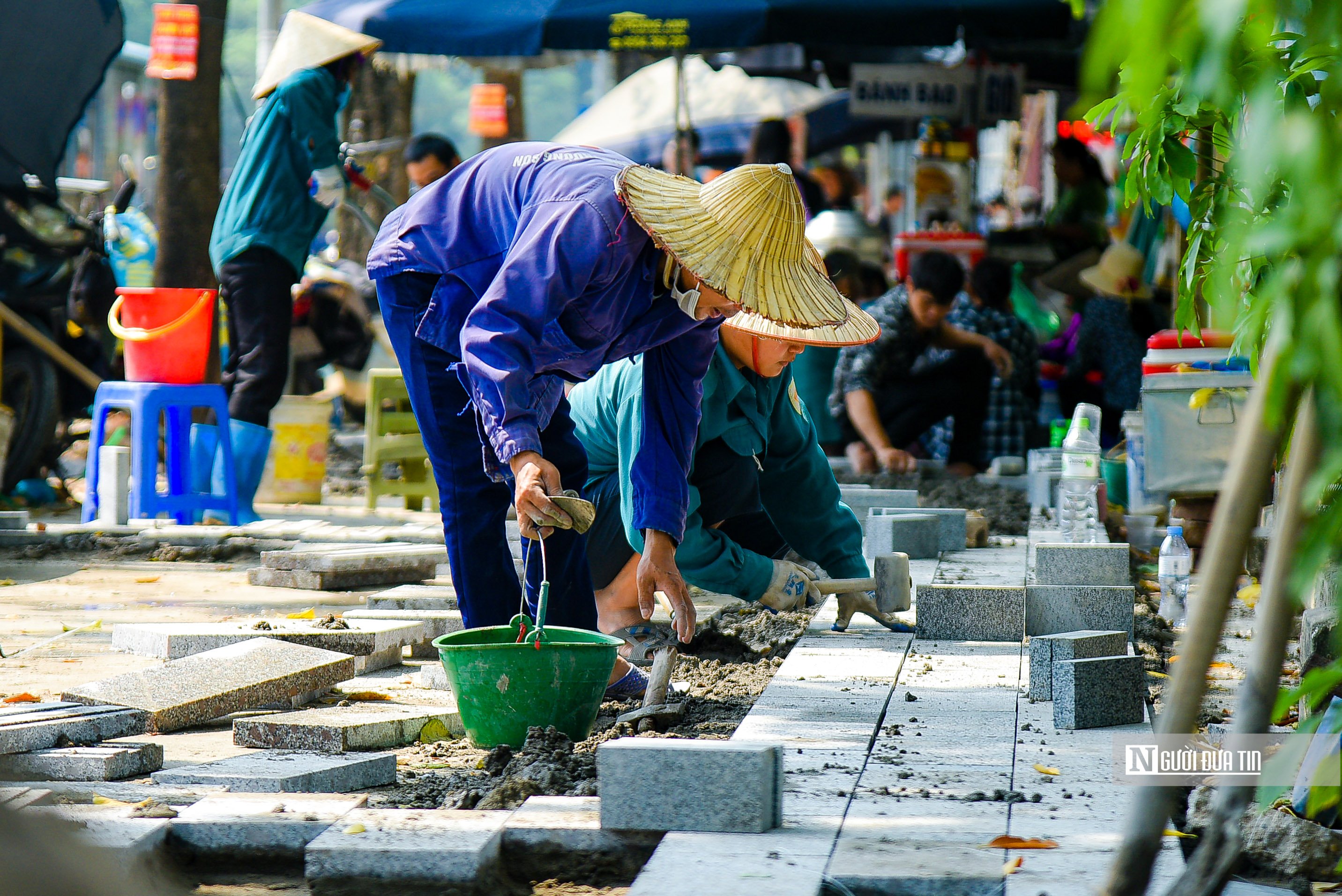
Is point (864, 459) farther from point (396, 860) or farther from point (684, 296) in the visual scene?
point (396, 860)

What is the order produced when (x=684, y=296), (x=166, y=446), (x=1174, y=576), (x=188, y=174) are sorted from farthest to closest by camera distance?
(x=188, y=174) < (x=166, y=446) < (x=1174, y=576) < (x=684, y=296)

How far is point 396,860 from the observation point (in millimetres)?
2721

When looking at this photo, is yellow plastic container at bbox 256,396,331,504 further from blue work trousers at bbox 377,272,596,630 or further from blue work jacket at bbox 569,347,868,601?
blue work trousers at bbox 377,272,596,630

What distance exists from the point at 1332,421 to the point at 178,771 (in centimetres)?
260

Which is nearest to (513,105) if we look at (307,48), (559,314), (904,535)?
(307,48)

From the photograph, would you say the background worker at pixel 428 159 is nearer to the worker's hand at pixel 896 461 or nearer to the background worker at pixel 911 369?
the background worker at pixel 911 369

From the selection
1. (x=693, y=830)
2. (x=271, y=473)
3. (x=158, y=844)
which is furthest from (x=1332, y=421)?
(x=271, y=473)

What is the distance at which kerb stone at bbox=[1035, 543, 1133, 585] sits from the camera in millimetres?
4941

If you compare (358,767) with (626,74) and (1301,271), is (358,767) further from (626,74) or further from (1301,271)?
(626,74)

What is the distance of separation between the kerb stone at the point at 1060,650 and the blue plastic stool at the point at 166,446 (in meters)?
5.10

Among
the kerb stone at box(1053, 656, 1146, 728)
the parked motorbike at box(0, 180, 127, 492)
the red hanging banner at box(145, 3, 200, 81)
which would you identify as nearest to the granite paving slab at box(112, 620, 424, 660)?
the kerb stone at box(1053, 656, 1146, 728)

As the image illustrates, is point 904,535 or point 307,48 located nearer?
point 904,535

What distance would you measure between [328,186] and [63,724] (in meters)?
5.08

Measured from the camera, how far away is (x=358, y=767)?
3.40 meters
